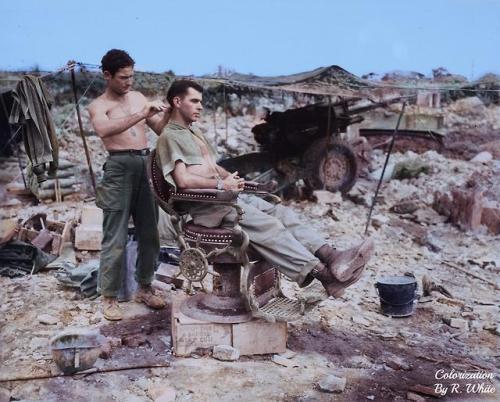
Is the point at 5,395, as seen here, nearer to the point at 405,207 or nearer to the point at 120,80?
the point at 120,80

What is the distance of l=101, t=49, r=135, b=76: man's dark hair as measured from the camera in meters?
4.19

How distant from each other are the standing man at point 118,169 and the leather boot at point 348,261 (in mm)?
1641

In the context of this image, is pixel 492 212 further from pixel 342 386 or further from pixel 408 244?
pixel 342 386

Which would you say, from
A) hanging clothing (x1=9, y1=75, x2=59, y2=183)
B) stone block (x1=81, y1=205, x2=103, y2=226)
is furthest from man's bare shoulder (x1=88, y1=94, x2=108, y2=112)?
stone block (x1=81, y1=205, x2=103, y2=226)

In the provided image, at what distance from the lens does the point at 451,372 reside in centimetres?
378

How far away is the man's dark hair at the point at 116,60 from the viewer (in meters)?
4.19

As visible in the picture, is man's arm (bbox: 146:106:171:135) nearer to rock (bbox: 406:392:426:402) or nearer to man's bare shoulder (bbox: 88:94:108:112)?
man's bare shoulder (bbox: 88:94:108:112)

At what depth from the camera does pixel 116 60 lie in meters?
4.20

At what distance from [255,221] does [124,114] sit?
4.76 ft

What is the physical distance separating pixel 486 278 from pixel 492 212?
2.38 m

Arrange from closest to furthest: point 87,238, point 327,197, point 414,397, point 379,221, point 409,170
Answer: point 414,397 → point 87,238 → point 379,221 → point 327,197 → point 409,170

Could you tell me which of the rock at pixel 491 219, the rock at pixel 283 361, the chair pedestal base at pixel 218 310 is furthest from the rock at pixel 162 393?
the rock at pixel 491 219

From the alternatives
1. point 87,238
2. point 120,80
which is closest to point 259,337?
point 120,80

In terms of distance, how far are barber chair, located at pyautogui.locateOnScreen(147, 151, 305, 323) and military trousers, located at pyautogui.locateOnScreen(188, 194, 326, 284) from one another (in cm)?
9
